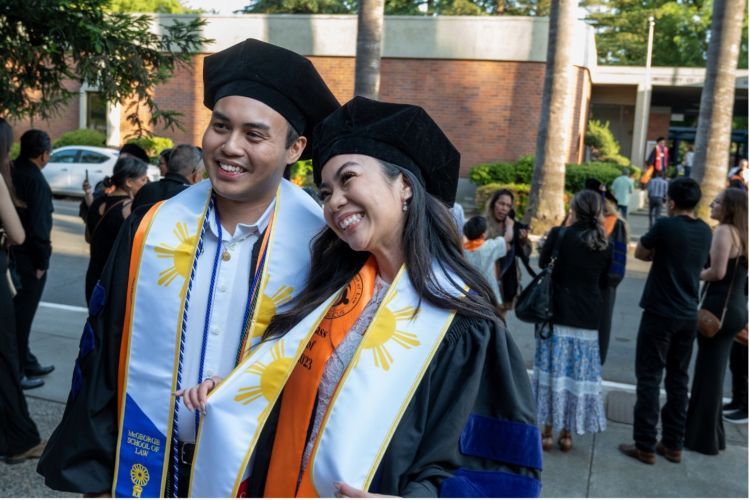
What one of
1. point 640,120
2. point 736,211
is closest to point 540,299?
point 736,211

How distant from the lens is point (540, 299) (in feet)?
16.3

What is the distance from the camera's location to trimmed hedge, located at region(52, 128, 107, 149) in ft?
75.5

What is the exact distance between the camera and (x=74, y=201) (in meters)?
19.0

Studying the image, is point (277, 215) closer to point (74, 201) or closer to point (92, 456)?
point (92, 456)

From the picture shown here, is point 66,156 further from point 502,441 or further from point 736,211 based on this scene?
point 502,441

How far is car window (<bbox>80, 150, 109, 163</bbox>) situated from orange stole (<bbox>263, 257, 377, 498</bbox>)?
18.1 m

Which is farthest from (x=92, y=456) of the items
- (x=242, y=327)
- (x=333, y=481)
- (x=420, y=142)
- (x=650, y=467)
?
(x=650, y=467)

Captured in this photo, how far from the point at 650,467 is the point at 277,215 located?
378 cm

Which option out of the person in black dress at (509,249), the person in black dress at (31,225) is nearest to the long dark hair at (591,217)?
the person in black dress at (509,249)

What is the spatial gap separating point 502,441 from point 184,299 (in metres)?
0.92

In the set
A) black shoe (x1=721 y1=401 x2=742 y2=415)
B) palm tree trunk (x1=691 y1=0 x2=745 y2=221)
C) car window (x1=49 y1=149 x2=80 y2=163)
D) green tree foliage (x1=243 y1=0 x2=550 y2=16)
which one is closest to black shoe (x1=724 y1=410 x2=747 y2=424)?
black shoe (x1=721 y1=401 x2=742 y2=415)

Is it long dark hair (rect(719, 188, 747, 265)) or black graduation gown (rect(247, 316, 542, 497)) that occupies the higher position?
long dark hair (rect(719, 188, 747, 265))

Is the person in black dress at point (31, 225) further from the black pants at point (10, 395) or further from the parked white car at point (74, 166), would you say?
the parked white car at point (74, 166)

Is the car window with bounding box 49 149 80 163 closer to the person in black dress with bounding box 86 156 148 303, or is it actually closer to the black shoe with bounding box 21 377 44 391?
the black shoe with bounding box 21 377 44 391
